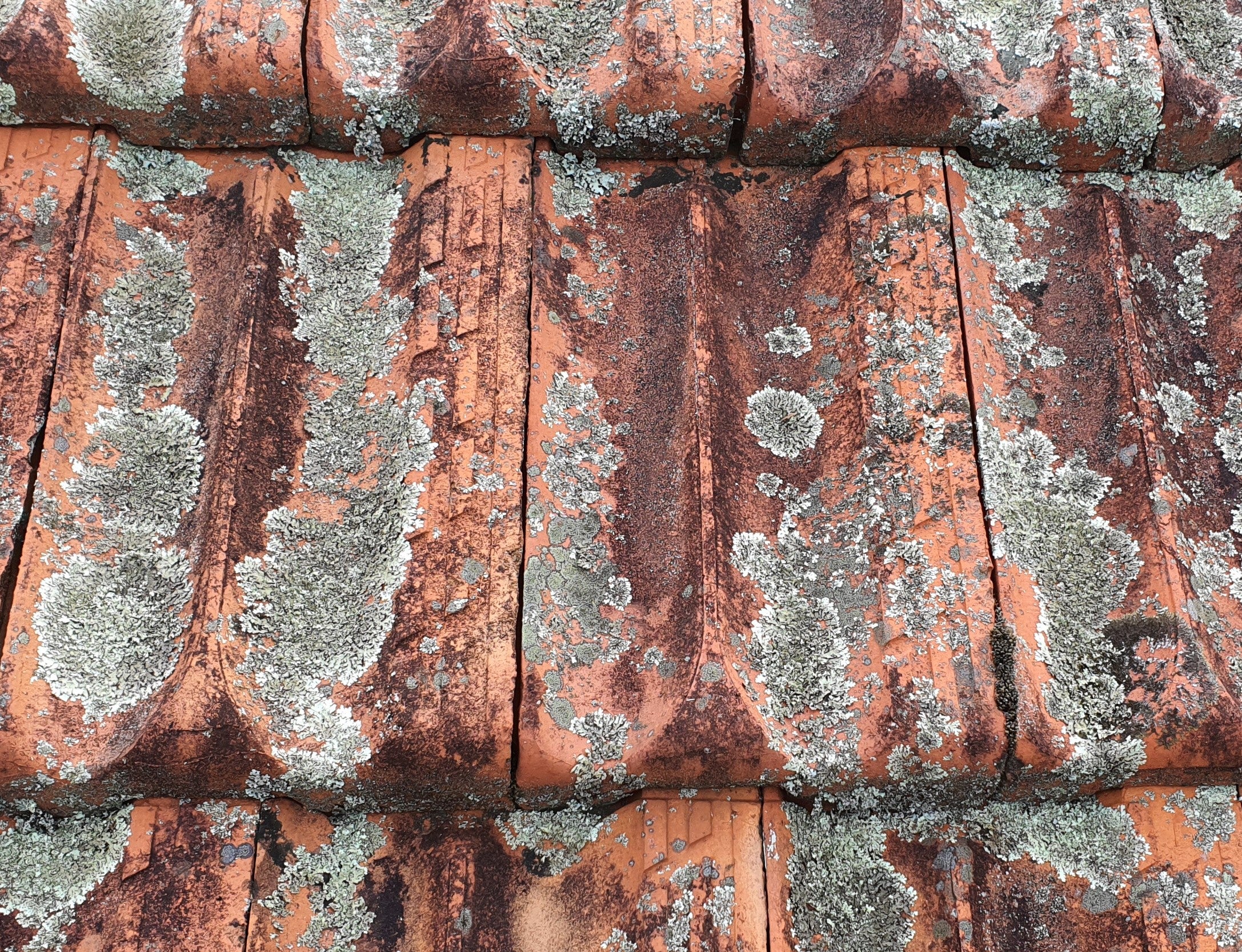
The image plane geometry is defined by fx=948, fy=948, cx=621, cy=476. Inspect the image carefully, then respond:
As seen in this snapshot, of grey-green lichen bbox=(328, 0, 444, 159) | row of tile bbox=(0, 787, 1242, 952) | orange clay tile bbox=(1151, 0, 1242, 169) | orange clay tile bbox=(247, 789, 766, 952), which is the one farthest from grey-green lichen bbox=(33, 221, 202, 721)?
orange clay tile bbox=(1151, 0, 1242, 169)

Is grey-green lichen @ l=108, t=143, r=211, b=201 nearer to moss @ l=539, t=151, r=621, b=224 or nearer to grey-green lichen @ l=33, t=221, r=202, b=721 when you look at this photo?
grey-green lichen @ l=33, t=221, r=202, b=721

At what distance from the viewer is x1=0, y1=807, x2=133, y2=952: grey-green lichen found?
1.48 meters

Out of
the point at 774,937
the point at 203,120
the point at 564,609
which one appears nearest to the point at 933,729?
the point at 774,937

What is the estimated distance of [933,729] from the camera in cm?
151

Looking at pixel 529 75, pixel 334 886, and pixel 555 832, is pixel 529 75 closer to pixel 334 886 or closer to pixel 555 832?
pixel 555 832

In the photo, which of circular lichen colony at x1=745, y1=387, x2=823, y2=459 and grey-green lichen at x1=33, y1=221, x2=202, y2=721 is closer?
grey-green lichen at x1=33, y1=221, x2=202, y2=721

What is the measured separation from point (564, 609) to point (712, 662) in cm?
27

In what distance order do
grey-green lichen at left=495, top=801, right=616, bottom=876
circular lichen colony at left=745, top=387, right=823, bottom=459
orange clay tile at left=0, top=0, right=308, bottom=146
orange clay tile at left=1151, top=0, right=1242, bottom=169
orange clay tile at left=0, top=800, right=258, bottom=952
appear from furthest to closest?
orange clay tile at left=1151, top=0, right=1242, bottom=169
orange clay tile at left=0, top=0, right=308, bottom=146
circular lichen colony at left=745, top=387, right=823, bottom=459
grey-green lichen at left=495, top=801, right=616, bottom=876
orange clay tile at left=0, top=800, right=258, bottom=952

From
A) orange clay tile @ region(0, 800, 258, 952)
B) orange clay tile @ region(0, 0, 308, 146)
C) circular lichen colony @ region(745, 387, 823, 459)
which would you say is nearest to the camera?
orange clay tile @ region(0, 800, 258, 952)

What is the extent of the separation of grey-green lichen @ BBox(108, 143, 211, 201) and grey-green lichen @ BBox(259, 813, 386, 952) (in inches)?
52.2

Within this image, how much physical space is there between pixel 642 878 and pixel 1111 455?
3.72ft

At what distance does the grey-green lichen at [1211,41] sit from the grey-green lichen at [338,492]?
5.74 feet

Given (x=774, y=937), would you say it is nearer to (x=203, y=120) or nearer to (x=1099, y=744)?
(x=1099, y=744)

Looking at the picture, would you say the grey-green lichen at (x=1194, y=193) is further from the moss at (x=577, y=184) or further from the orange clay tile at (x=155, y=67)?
the orange clay tile at (x=155, y=67)
